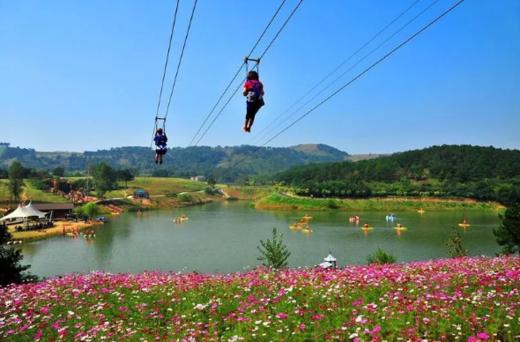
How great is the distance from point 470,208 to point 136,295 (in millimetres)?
153201

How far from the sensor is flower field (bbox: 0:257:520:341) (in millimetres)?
7160

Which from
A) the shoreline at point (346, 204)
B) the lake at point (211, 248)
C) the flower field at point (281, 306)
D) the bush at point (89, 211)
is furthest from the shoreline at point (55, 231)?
the flower field at point (281, 306)

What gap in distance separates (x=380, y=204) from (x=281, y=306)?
150 m

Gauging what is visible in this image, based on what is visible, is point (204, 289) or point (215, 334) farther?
point (204, 289)

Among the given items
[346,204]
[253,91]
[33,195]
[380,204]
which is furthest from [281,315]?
[380,204]

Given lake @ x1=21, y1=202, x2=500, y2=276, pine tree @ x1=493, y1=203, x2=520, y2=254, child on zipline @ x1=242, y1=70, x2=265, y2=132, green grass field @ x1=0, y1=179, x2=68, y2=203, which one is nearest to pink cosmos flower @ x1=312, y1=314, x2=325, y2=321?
child on zipline @ x1=242, y1=70, x2=265, y2=132

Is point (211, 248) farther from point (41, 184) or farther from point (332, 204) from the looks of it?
point (41, 184)

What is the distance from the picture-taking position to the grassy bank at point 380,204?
144 metres

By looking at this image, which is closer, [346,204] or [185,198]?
[346,204]

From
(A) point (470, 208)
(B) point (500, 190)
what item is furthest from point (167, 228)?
(B) point (500, 190)

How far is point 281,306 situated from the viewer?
888cm

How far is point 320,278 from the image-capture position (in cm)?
1127

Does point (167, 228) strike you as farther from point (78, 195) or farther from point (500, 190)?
point (500, 190)

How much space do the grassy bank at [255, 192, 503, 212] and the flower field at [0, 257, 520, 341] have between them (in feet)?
449
